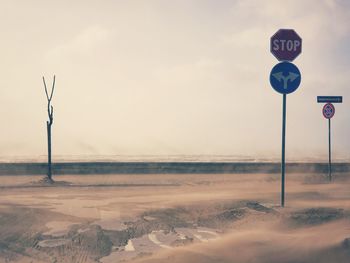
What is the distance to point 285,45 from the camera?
10570 mm

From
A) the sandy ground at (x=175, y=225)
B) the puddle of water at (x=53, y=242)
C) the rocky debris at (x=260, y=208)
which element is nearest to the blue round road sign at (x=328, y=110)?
the sandy ground at (x=175, y=225)

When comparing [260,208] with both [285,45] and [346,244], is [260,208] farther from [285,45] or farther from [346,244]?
[346,244]

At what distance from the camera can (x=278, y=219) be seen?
9.52 metres

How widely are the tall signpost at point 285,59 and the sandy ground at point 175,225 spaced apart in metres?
2.04

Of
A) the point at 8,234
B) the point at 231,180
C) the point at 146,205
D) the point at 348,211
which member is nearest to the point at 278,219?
the point at 348,211

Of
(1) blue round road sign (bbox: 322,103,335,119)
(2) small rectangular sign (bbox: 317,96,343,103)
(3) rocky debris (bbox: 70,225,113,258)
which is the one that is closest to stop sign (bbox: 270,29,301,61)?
(3) rocky debris (bbox: 70,225,113,258)

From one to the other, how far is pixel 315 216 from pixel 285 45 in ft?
13.2

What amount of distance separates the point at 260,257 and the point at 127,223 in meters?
4.40

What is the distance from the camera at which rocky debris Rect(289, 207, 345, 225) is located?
909 centimetres

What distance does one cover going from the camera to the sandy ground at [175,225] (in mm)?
6965

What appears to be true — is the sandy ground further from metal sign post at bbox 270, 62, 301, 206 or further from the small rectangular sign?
the small rectangular sign

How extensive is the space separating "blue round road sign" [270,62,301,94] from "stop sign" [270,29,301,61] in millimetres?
229

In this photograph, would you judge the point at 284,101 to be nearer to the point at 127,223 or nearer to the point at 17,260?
the point at 127,223

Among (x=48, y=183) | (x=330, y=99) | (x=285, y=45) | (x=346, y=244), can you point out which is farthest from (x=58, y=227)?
(x=330, y=99)
